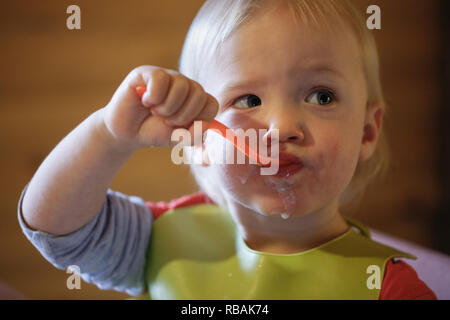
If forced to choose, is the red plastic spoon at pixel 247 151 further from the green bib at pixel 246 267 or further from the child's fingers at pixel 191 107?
the green bib at pixel 246 267

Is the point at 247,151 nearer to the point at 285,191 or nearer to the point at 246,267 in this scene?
the point at 285,191

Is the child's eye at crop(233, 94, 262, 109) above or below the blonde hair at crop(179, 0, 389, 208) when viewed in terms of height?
below

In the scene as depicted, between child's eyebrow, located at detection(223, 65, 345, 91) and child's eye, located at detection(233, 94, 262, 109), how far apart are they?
0.02 m

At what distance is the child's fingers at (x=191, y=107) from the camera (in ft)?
1.44

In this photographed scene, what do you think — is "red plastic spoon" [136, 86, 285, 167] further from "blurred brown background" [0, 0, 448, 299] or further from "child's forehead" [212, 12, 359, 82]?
"blurred brown background" [0, 0, 448, 299]

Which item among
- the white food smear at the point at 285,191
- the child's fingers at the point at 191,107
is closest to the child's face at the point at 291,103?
the white food smear at the point at 285,191

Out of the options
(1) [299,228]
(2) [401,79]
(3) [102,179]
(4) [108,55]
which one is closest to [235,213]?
(1) [299,228]

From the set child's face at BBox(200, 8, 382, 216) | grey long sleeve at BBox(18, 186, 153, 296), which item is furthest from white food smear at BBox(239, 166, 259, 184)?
grey long sleeve at BBox(18, 186, 153, 296)

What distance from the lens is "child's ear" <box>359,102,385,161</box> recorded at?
66cm

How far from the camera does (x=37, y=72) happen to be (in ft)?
2.84

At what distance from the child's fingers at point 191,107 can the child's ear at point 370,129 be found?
305 mm

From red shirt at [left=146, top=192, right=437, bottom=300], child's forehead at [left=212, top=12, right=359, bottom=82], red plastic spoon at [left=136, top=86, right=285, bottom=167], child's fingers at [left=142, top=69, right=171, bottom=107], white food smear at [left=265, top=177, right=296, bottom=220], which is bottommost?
red shirt at [left=146, top=192, right=437, bottom=300]

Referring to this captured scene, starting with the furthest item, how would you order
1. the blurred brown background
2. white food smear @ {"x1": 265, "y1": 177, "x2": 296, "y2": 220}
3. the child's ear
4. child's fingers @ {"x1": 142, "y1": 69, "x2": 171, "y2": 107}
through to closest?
the blurred brown background → the child's ear → white food smear @ {"x1": 265, "y1": 177, "x2": 296, "y2": 220} → child's fingers @ {"x1": 142, "y1": 69, "x2": 171, "y2": 107}
